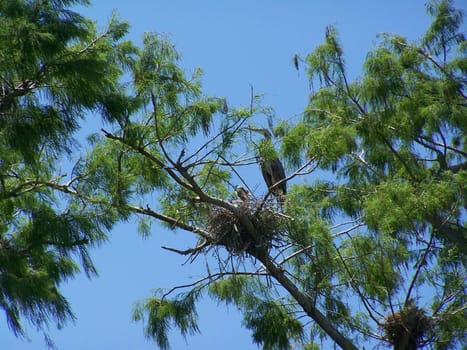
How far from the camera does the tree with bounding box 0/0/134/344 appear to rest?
21.3 feet

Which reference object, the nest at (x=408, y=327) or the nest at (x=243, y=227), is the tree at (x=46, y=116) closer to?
the nest at (x=243, y=227)

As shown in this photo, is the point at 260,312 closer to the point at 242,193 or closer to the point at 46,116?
the point at 242,193

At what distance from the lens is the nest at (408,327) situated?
24.9ft

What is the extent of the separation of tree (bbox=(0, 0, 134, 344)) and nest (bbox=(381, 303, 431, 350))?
87.1 inches

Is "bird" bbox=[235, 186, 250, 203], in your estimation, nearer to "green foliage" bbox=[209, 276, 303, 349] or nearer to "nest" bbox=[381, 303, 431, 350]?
"green foliage" bbox=[209, 276, 303, 349]

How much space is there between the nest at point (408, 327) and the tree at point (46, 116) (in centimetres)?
221

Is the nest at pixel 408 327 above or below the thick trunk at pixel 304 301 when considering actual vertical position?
below

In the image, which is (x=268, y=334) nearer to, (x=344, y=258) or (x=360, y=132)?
(x=344, y=258)

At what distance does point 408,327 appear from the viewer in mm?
7602

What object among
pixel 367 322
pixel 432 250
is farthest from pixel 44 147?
pixel 432 250

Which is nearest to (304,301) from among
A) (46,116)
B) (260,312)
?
(260,312)

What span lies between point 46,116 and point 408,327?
3045 mm

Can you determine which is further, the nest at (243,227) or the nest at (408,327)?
the nest at (243,227)

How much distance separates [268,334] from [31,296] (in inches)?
83.2
